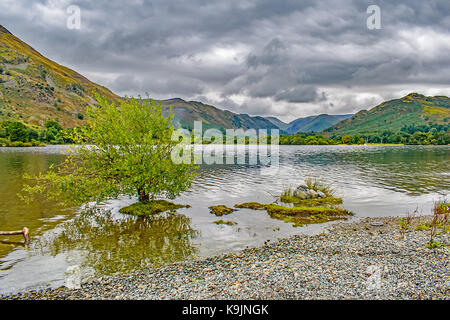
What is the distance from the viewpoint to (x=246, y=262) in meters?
15.3

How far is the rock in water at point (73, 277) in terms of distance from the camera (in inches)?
521

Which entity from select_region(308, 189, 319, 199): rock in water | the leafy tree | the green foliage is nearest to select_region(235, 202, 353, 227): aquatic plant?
select_region(308, 189, 319, 199): rock in water

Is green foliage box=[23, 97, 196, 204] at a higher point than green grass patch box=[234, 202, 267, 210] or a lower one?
higher

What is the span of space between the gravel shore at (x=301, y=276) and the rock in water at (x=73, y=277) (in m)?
0.52

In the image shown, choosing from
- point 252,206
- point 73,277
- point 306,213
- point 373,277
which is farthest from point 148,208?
point 373,277

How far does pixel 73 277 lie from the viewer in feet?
46.3

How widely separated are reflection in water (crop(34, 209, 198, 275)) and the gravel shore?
174 centimetres

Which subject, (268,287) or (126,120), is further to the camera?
(126,120)

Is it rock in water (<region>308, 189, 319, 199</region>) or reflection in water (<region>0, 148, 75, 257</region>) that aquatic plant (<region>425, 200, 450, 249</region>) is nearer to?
rock in water (<region>308, 189, 319, 199</region>)

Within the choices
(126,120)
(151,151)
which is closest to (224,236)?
(151,151)

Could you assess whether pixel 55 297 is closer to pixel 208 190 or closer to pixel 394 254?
pixel 394 254

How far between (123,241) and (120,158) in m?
8.52

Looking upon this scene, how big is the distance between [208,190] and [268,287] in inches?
1109

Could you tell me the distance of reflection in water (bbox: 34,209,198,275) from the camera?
16.2 metres
